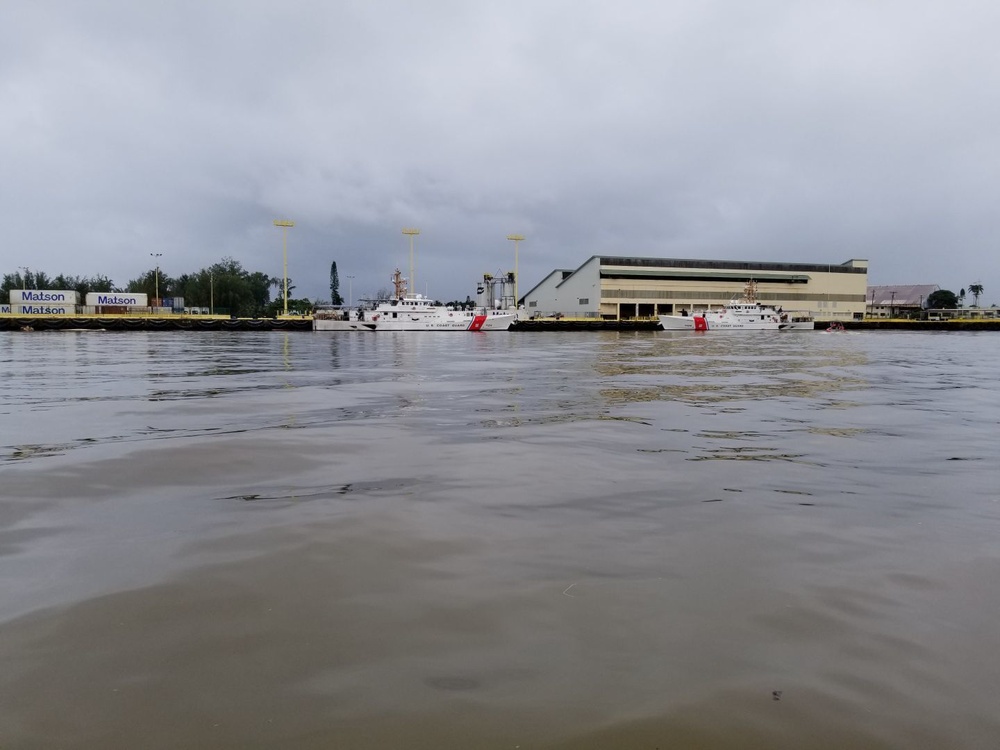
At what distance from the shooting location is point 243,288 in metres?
121

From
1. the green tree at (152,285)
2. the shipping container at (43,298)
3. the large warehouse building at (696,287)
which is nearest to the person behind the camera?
the shipping container at (43,298)

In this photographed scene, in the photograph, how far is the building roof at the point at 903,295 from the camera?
14975 centimetres

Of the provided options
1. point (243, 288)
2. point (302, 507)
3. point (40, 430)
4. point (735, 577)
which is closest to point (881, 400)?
point (735, 577)

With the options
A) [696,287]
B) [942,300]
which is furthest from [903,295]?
[696,287]

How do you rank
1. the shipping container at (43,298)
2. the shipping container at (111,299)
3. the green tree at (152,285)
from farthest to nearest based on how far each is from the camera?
the green tree at (152,285), the shipping container at (111,299), the shipping container at (43,298)

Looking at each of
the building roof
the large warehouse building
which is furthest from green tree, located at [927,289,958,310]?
the large warehouse building

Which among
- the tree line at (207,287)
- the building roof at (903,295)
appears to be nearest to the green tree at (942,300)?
the building roof at (903,295)

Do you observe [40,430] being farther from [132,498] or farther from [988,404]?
[988,404]

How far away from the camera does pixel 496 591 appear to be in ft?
12.0

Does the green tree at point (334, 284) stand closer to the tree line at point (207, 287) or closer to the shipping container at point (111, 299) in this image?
the tree line at point (207, 287)

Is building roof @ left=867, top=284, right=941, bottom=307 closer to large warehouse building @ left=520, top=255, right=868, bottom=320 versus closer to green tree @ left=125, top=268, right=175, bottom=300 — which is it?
large warehouse building @ left=520, top=255, right=868, bottom=320

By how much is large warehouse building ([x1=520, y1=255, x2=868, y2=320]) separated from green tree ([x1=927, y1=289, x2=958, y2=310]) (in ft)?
183

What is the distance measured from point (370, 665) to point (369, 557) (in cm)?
138

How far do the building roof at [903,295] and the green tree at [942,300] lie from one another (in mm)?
1210
